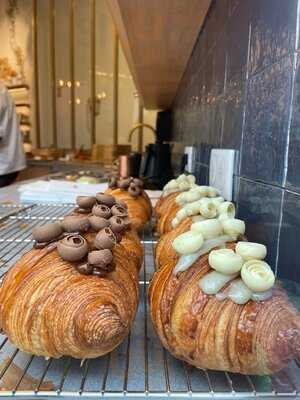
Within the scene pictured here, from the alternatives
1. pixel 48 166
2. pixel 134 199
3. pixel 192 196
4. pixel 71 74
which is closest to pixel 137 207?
pixel 134 199

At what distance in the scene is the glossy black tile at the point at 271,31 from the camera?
0.37 meters

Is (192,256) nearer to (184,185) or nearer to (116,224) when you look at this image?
(116,224)

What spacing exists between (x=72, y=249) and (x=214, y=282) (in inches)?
4.8

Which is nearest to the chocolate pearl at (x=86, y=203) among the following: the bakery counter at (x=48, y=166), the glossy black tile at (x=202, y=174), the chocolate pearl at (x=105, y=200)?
the chocolate pearl at (x=105, y=200)

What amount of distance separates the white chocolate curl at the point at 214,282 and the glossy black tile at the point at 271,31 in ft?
0.83

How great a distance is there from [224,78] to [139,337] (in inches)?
20.5

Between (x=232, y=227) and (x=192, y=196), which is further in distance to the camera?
(x=192, y=196)

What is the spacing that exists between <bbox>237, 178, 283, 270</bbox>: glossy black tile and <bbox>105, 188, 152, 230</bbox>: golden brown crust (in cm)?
21

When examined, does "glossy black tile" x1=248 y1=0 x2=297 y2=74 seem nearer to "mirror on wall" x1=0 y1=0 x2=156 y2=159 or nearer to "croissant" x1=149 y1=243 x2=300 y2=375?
"croissant" x1=149 y1=243 x2=300 y2=375

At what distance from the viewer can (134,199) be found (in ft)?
2.37

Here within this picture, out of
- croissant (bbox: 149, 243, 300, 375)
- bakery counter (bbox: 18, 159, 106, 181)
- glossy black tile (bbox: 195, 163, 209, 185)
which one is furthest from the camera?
bakery counter (bbox: 18, 159, 106, 181)

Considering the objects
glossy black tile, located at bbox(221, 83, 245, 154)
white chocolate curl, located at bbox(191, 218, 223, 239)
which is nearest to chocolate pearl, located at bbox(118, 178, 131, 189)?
glossy black tile, located at bbox(221, 83, 245, 154)

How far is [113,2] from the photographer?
2.50ft

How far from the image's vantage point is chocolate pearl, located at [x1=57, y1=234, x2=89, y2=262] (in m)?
0.29
